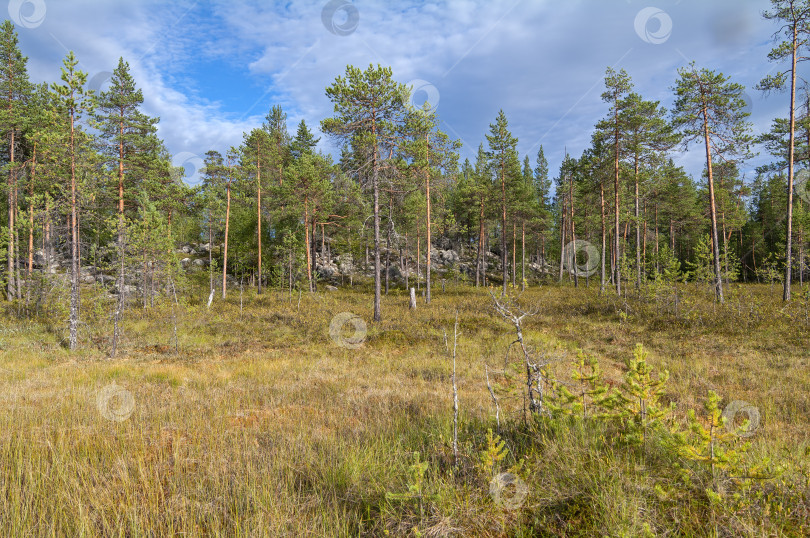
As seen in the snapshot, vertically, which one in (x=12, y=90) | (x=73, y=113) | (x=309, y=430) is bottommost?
(x=309, y=430)

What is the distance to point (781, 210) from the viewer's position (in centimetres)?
3844

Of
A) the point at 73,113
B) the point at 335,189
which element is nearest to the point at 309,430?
the point at 73,113

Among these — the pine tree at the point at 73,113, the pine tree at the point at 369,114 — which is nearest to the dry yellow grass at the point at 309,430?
the pine tree at the point at 73,113

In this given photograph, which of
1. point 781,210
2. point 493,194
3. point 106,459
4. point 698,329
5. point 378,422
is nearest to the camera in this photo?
point 106,459

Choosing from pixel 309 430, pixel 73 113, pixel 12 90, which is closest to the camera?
pixel 309 430

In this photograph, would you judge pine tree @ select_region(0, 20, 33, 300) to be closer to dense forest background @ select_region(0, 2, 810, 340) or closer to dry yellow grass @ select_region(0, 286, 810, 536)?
dense forest background @ select_region(0, 2, 810, 340)

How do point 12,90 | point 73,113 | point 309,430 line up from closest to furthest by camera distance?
point 309,430 → point 73,113 → point 12,90

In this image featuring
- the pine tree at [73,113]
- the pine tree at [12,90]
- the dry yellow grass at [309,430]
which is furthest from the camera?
the pine tree at [12,90]

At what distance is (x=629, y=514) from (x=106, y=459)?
5.57 metres

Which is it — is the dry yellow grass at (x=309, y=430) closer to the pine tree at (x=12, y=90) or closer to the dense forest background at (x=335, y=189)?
the dense forest background at (x=335, y=189)

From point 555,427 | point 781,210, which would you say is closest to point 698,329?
point 555,427

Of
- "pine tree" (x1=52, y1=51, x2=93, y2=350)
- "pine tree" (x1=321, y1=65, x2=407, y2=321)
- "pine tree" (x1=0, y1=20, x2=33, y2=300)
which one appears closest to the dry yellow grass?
"pine tree" (x1=52, y1=51, x2=93, y2=350)

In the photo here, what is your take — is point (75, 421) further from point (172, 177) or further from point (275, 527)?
point (172, 177)

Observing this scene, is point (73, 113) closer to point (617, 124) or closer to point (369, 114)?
point (369, 114)
